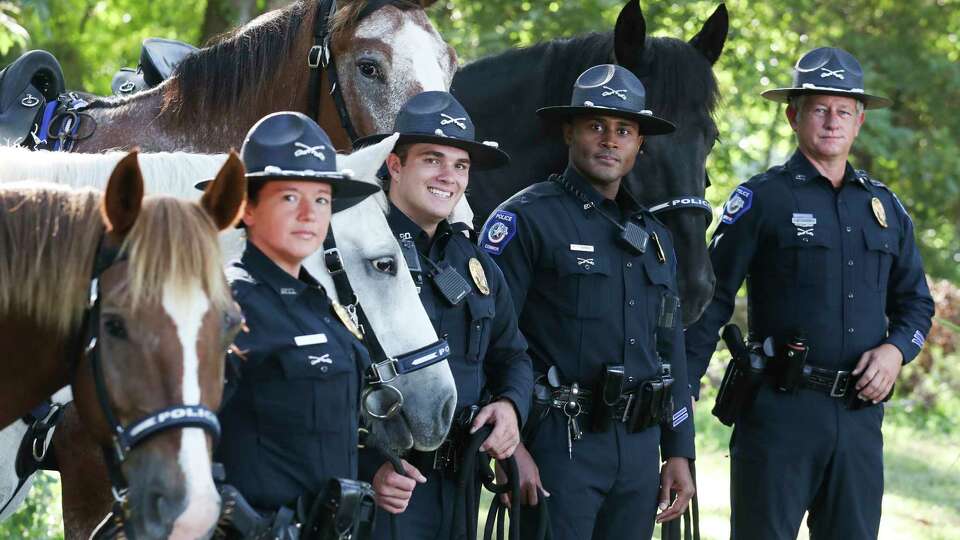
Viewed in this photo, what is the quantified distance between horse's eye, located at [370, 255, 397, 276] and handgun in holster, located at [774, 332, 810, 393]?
2269 mm

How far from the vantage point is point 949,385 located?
14984 millimetres

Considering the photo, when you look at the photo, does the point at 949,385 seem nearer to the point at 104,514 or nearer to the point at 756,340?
the point at 756,340

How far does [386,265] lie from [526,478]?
44.1 inches

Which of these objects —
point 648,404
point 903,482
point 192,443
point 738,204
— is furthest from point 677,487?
point 903,482

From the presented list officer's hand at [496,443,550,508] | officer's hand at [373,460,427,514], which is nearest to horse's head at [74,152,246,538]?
officer's hand at [373,460,427,514]

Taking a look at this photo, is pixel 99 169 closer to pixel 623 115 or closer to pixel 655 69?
pixel 623 115

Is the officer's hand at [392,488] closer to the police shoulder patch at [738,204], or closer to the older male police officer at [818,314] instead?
the older male police officer at [818,314]

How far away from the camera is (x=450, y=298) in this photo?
4.26 m

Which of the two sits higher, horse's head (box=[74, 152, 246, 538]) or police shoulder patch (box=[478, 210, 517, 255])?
police shoulder patch (box=[478, 210, 517, 255])

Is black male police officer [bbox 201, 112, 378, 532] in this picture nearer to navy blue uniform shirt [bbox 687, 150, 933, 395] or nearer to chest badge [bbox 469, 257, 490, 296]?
chest badge [bbox 469, 257, 490, 296]

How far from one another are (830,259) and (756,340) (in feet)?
1.52

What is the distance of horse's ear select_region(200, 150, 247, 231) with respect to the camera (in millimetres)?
3053

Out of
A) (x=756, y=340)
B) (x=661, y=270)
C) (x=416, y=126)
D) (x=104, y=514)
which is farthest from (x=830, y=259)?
(x=104, y=514)

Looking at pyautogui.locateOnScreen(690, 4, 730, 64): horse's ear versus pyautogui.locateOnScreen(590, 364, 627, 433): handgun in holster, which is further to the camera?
pyautogui.locateOnScreen(690, 4, 730, 64): horse's ear
